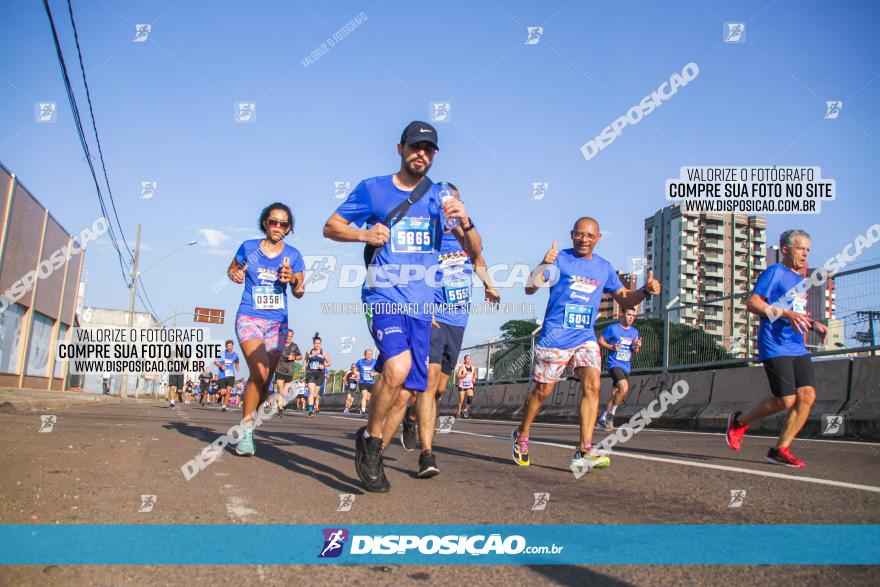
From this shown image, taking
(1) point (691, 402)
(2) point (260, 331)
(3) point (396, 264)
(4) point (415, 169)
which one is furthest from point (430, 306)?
(1) point (691, 402)

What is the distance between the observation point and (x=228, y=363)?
21.5 m

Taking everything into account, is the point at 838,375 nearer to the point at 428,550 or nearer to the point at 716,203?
the point at 716,203

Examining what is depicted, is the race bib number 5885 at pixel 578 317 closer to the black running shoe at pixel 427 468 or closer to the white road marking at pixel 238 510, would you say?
the black running shoe at pixel 427 468

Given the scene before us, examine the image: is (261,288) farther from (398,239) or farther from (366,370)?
(366,370)

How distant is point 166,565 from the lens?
247 centimetres

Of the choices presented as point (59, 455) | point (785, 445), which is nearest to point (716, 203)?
point (785, 445)

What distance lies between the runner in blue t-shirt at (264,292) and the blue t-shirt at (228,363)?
49.9 feet

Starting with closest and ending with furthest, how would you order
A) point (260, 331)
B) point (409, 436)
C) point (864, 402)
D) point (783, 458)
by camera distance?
1. point (783, 458)
2. point (260, 331)
3. point (409, 436)
4. point (864, 402)

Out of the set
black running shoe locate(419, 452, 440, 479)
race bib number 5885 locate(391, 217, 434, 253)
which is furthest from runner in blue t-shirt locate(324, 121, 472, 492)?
black running shoe locate(419, 452, 440, 479)

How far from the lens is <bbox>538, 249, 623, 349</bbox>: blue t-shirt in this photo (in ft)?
20.8

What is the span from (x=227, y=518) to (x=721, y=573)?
211 cm
